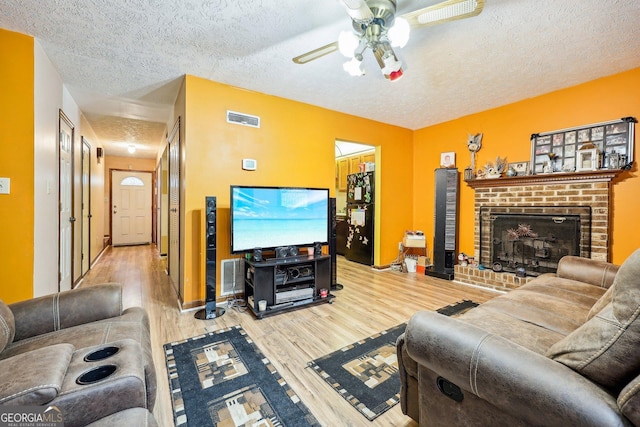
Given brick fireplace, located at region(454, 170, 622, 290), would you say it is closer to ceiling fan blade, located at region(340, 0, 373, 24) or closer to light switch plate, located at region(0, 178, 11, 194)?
ceiling fan blade, located at region(340, 0, 373, 24)

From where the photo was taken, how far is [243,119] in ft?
10.5

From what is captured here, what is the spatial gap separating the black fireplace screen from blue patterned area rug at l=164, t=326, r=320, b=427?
3410 mm

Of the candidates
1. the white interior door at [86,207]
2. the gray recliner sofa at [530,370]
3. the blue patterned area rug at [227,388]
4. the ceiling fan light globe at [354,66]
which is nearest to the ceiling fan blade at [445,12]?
the ceiling fan light globe at [354,66]

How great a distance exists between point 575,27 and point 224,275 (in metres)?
3.94

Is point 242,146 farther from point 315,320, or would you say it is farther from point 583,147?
point 583,147

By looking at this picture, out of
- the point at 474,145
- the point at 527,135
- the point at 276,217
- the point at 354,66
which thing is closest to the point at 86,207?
the point at 276,217

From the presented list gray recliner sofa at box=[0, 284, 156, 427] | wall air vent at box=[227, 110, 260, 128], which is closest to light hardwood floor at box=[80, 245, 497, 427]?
gray recliner sofa at box=[0, 284, 156, 427]

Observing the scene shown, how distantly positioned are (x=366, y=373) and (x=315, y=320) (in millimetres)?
906

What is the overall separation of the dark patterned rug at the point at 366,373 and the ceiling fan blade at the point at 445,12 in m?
2.29

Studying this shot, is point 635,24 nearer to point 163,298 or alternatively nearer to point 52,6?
point 52,6

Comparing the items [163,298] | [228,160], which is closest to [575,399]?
[228,160]

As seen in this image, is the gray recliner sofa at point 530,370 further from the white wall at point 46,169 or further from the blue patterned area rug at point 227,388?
the white wall at point 46,169

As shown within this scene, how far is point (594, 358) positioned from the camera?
84 cm

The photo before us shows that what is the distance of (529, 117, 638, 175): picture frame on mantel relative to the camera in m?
2.86
